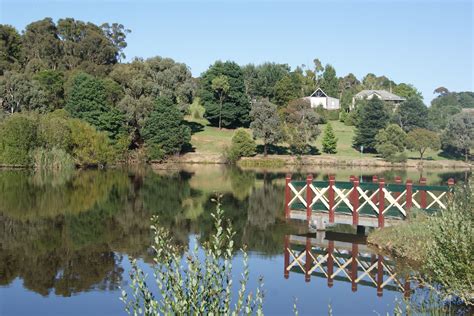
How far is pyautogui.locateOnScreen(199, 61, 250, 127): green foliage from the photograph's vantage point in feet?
319

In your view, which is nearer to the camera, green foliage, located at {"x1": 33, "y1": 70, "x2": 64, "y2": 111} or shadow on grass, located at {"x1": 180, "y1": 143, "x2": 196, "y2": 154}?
green foliage, located at {"x1": 33, "y1": 70, "x2": 64, "y2": 111}

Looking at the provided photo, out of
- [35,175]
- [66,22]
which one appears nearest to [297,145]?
[35,175]

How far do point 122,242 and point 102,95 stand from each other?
5506 centimetres

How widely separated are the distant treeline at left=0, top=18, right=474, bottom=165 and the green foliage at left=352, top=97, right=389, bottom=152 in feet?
46.3

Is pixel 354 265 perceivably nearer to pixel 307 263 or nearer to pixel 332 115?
pixel 307 263

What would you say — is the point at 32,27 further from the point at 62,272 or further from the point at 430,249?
the point at 430,249

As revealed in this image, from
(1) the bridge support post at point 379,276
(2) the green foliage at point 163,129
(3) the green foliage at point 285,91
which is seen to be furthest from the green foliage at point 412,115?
(1) the bridge support post at point 379,276

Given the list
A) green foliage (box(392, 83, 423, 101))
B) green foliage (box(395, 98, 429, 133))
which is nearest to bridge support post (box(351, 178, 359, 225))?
green foliage (box(395, 98, 429, 133))

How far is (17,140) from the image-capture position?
63250 mm

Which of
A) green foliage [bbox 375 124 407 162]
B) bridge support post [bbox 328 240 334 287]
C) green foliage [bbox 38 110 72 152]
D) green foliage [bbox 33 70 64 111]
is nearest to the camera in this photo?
bridge support post [bbox 328 240 334 287]

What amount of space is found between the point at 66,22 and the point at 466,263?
378 ft

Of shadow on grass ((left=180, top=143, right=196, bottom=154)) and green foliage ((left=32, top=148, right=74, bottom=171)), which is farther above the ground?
shadow on grass ((left=180, top=143, right=196, bottom=154))

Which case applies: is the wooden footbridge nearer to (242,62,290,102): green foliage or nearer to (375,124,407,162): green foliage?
(375,124,407,162): green foliage

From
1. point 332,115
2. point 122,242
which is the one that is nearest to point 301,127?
point 332,115
